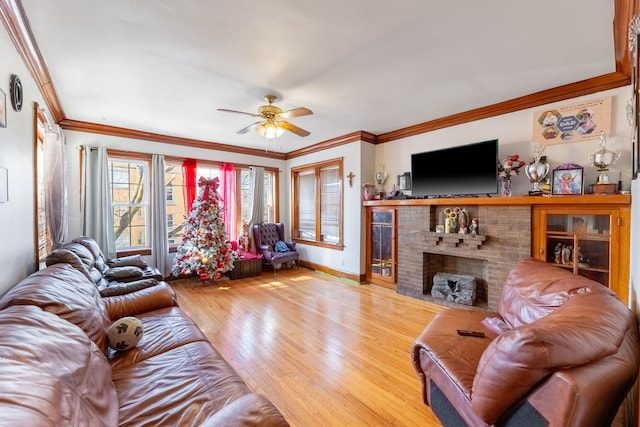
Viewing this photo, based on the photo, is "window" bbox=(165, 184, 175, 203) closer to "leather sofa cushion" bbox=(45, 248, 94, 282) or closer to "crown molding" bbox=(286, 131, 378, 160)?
"crown molding" bbox=(286, 131, 378, 160)

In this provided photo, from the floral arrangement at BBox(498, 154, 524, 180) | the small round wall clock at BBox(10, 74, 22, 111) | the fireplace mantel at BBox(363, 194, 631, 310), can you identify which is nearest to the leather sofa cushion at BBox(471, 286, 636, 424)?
the fireplace mantel at BBox(363, 194, 631, 310)

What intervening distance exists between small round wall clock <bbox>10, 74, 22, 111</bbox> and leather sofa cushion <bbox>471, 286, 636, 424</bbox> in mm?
3448

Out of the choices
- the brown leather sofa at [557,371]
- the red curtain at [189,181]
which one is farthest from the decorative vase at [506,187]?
the red curtain at [189,181]

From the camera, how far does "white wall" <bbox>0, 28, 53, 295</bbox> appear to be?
1917 millimetres

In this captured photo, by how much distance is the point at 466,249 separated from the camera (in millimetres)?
3650

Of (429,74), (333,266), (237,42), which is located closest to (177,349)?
(237,42)

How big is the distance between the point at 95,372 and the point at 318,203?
15.8 ft

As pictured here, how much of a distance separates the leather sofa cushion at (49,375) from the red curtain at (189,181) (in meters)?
3.98

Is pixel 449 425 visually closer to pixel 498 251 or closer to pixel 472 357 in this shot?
pixel 472 357

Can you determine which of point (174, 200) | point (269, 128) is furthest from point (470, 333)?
point (174, 200)

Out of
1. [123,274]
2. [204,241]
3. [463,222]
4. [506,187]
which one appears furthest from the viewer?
[204,241]

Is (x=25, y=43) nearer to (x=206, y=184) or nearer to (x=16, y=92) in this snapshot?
(x=16, y=92)

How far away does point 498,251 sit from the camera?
11.1 feet

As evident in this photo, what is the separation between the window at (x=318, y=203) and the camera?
5.47m
